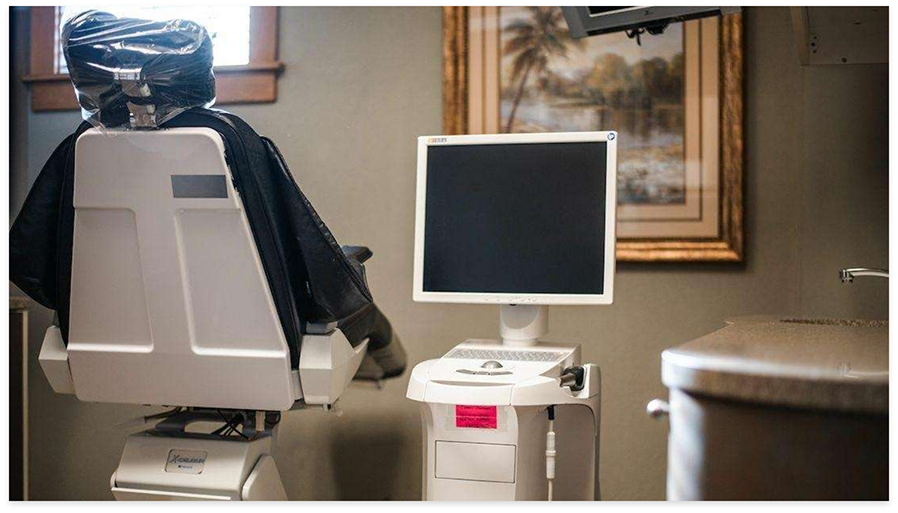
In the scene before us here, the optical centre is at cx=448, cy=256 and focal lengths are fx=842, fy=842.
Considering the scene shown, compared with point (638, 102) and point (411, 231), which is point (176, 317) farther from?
point (638, 102)

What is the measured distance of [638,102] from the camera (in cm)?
288

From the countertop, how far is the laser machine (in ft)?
3.08

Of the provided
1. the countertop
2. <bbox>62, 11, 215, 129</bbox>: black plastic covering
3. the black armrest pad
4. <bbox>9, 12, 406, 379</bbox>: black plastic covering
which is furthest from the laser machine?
the countertop

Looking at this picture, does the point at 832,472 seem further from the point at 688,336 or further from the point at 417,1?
the point at 417,1

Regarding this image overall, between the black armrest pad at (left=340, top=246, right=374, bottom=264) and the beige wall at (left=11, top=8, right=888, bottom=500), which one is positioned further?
the beige wall at (left=11, top=8, right=888, bottom=500)

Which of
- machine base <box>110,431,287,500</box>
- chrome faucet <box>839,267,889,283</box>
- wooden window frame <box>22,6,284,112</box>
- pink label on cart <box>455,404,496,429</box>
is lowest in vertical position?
machine base <box>110,431,287,500</box>

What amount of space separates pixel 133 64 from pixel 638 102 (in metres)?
1.72

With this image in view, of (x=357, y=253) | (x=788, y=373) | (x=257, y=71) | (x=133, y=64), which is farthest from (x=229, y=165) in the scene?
(x=257, y=71)

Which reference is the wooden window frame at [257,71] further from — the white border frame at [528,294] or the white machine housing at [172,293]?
the white machine housing at [172,293]

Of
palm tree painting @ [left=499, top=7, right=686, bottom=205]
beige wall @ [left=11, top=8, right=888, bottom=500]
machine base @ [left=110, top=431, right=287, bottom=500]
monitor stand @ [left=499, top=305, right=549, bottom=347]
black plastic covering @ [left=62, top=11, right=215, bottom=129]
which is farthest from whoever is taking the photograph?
palm tree painting @ [left=499, top=7, right=686, bottom=205]

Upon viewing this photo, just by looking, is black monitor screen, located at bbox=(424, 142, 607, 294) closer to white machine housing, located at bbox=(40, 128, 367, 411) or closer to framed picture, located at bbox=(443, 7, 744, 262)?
white machine housing, located at bbox=(40, 128, 367, 411)

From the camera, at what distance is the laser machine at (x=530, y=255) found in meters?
2.08

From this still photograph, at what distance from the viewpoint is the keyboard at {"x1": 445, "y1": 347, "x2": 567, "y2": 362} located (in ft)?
6.95

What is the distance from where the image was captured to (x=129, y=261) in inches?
75.3
